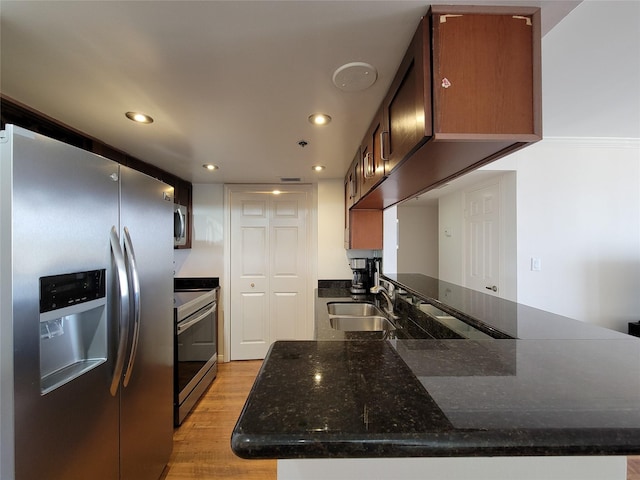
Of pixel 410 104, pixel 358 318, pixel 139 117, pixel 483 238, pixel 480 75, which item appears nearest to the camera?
pixel 480 75

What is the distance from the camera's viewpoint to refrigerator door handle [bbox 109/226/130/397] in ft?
3.71

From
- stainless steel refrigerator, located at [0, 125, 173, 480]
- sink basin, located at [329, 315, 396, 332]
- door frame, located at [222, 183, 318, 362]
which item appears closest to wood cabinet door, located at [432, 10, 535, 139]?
stainless steel refrigerator, located at [0, 125, 173, 480]

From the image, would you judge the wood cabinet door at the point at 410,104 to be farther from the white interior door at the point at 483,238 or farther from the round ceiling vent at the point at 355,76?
the white interior door at the point at 483,238

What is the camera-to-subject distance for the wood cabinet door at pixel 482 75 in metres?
0.78

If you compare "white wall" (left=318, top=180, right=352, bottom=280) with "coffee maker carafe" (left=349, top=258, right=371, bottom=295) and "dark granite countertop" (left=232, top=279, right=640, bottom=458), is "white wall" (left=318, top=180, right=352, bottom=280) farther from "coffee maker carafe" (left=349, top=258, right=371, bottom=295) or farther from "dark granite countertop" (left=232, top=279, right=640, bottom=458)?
"dark granite countertop" (left=232, top=279, right=640, bottom=458)

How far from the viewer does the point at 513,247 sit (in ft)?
8.43

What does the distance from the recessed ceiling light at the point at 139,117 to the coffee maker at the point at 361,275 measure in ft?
6.73

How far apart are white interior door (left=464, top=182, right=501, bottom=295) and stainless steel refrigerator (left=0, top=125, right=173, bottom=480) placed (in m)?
3.02

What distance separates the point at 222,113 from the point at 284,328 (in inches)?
100

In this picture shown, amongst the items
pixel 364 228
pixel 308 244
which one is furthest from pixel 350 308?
pixel 308 244

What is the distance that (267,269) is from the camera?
3.29 metres

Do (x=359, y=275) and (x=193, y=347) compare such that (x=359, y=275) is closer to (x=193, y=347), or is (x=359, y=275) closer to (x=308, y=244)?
(x=308, y=244)

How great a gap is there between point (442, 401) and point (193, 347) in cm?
240

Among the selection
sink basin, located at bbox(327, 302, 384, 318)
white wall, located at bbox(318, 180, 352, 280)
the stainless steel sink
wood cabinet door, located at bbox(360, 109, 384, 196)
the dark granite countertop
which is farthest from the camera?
white wall, located at bbox(318, 180, 352, 280)
